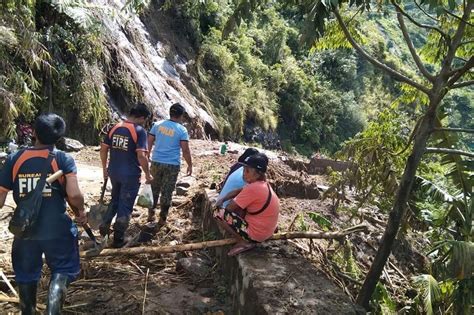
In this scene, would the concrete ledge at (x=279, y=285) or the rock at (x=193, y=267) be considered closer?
the concrete ledge at (x=279, y=285)

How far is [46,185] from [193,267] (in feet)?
6.63

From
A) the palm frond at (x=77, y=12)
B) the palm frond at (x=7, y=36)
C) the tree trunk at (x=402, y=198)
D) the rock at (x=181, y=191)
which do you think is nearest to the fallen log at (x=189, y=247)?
the tree trunk at (x=402, y=198)

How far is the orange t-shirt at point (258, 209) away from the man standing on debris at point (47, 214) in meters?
1.57

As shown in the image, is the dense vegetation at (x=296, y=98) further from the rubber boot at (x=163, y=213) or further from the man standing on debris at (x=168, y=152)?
the rubber boot at (x=163, y=213)

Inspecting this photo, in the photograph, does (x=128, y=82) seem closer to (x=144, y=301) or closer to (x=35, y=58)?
(x=35, y=58)

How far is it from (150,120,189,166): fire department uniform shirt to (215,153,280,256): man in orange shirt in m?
1.41

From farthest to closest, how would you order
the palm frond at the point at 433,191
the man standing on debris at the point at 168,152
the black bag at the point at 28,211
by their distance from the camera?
the man standing on debris at the point at 168,152, the palm frond at the point at 433,191, the black bag at the point at 28,211

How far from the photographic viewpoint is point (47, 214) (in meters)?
3.22

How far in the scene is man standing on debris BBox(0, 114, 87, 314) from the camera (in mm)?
3150

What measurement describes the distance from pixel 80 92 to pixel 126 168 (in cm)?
740

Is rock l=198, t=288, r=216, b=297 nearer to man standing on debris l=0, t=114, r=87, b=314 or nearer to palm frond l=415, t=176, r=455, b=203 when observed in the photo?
man standing on debris l=0, t=114, r=87, b=314

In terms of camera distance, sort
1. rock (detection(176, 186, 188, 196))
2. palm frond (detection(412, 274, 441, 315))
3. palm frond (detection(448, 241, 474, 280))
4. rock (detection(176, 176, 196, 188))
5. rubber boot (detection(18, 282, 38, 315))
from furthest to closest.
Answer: rock (detection(176, 176, 196, 188))
rock (detection(176, 186, 188, 196))
palm frond (detection(412, 274, 441, 315))
palm frond (detection(448, 241, 474, 280))
rubber boot (detection(18, 282, 38, 315))

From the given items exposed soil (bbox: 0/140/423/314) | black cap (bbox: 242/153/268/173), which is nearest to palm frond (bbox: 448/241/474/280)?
exposed soil (bbox: 0/140/423/314)

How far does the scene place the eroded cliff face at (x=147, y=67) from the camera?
1322 cm
